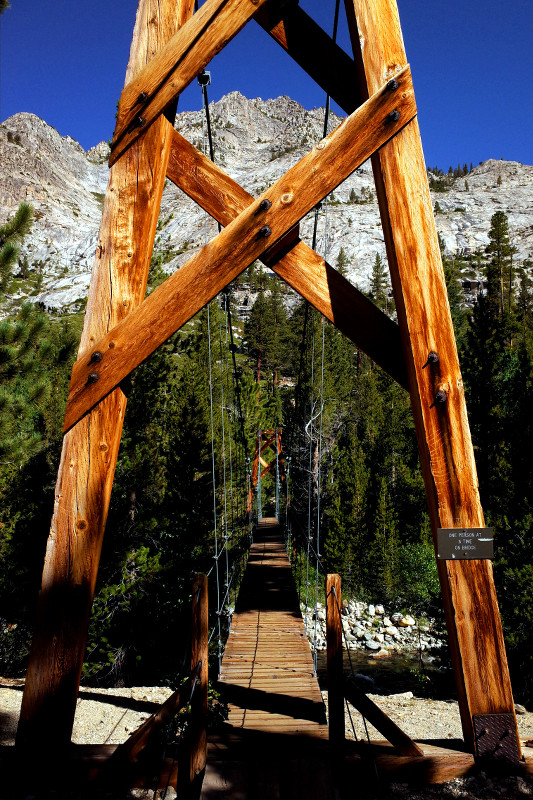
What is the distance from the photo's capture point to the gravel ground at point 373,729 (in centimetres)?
143

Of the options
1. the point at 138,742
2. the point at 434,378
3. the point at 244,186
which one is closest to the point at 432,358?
the point at 434,378

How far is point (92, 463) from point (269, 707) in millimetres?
2161

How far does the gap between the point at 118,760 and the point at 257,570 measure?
6001 millimetres

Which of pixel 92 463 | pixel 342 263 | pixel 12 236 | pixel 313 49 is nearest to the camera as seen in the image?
pixel 92 463

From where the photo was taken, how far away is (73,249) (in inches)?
4449

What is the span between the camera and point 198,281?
1.58 m

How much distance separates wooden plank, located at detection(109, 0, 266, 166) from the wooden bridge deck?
2.02 meters

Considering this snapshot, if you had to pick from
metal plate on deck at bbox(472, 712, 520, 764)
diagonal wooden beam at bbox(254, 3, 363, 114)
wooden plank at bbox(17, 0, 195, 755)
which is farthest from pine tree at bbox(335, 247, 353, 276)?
metal plate on deck at bbox(472, 712, 520, 764)

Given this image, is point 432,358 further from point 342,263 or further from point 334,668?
point 342,263

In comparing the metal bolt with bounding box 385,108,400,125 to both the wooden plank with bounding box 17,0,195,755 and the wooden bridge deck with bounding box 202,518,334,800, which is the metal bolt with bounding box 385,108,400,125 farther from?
the wooden bridge deck with bounding box 202,518,334,800

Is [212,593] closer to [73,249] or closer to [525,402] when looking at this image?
[525,402]

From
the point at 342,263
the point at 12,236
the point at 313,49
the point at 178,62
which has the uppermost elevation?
the point at 342,263

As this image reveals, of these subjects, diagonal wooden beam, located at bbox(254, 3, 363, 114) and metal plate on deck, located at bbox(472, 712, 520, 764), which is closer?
metal plate on deck, located at bbox(472, 712, 520, 764)

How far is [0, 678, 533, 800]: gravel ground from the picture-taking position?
1.43m
